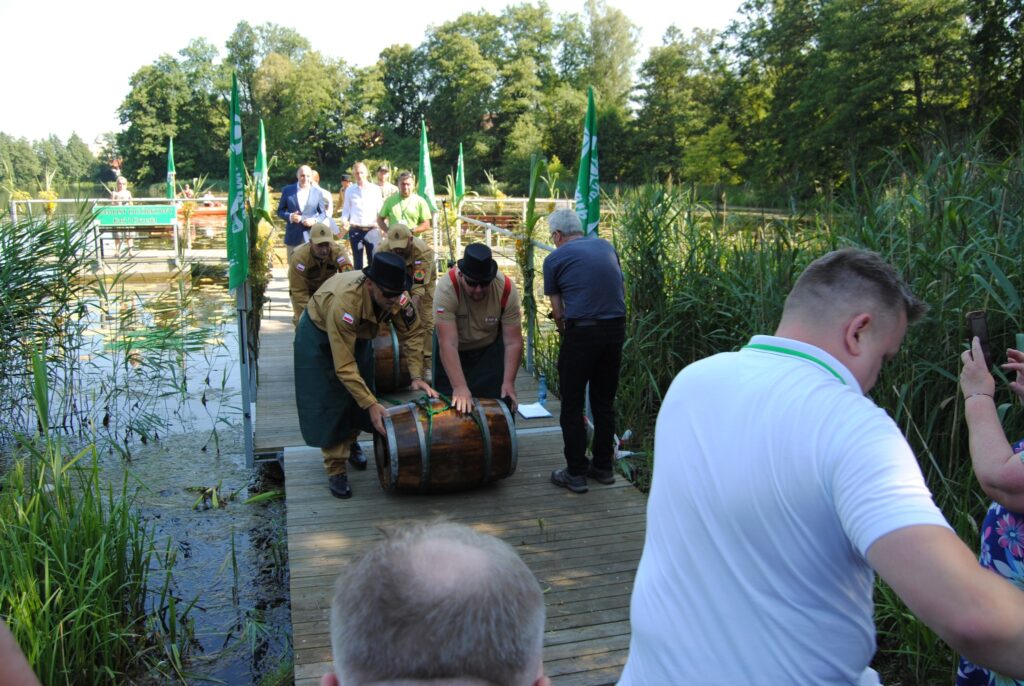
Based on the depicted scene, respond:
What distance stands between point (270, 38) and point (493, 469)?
316ft

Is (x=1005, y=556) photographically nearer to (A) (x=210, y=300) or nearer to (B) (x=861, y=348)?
(B) (x=861, y=348)

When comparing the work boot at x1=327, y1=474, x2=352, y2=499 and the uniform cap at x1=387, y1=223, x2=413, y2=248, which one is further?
the uniform cap at x1=387, y1=223, x2=413, y2=248

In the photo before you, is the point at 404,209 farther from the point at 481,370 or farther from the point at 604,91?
the point at 604,91

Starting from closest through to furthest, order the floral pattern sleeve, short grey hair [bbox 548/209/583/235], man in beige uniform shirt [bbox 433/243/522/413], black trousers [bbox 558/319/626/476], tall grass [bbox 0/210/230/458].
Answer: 1. the floral pattern sleeve
2. black trousers [bbox 558/319/626/476]
3. man in beige uniform shirt [bbox 433/243/522/413]
4. short grey hair [bbox 548/209/583/235]
5. tall grass [bbox 0/210/230/458]

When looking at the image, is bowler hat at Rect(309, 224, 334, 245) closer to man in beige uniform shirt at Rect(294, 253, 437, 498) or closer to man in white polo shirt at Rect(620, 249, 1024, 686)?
man in beige uniform shirt at Rect(294, 253, 437, 498)

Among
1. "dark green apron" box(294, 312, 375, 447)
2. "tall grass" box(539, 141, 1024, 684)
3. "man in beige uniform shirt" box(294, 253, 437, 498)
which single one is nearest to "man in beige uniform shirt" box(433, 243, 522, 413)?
"man in beige uniform shirt" box(294, 253, 437, 498)

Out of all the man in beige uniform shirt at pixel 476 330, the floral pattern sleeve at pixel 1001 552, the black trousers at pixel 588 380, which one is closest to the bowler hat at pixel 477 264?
the man in beige uniform shirt at pixel 476 330

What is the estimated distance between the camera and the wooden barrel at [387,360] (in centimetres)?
702

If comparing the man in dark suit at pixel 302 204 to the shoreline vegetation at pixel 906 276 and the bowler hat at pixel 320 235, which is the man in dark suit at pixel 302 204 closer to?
the bowler hat at pixel 320 235

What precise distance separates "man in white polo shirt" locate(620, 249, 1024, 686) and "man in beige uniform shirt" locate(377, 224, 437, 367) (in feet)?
18.4

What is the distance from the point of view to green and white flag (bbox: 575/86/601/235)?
6125mm

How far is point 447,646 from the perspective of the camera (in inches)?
39.9

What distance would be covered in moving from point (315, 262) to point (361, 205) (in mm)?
3340

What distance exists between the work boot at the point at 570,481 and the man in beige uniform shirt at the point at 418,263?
234 cm
